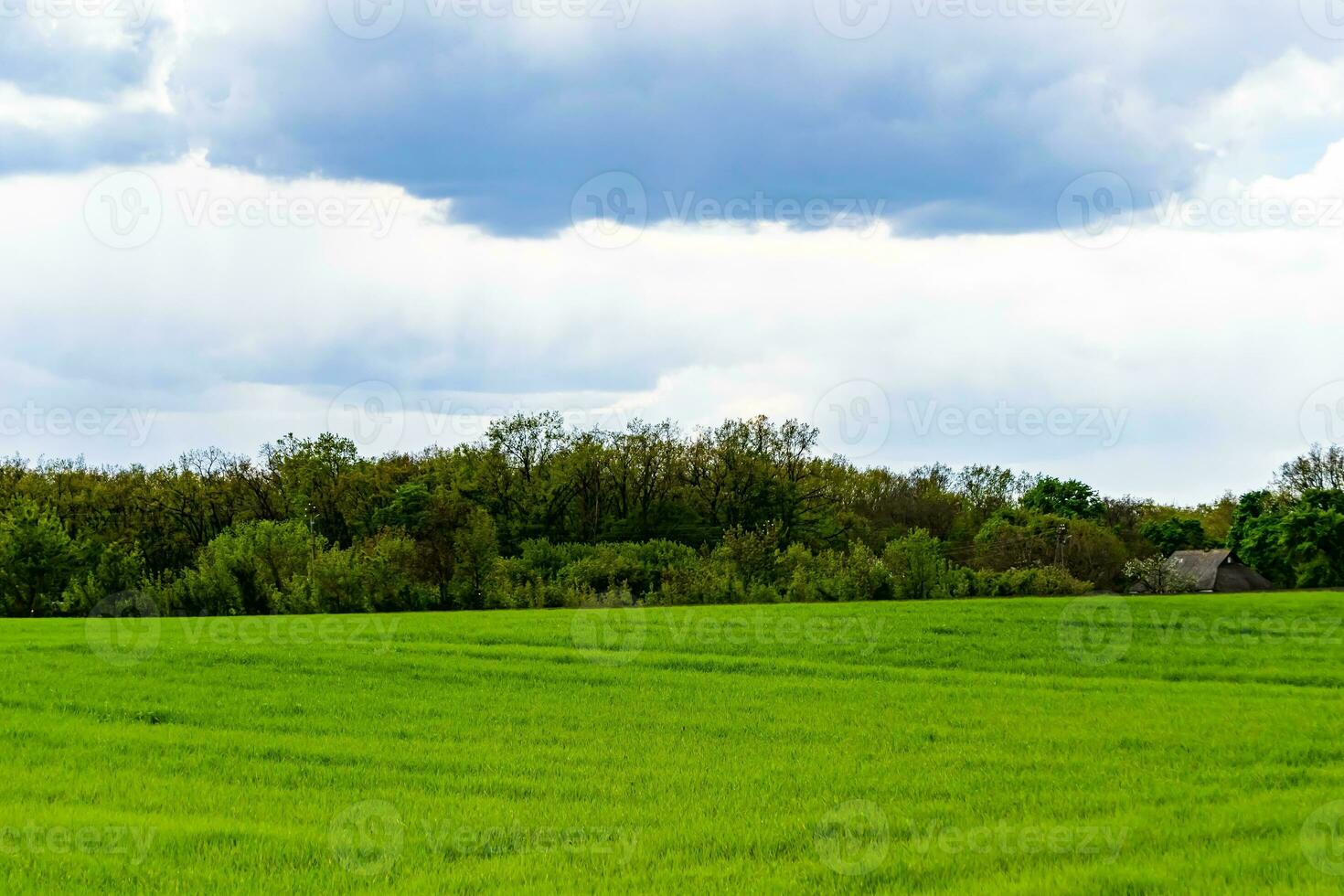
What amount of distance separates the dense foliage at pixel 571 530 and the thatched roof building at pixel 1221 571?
2303mm

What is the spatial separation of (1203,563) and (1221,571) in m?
1.87

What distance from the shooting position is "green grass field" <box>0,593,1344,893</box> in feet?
34.5

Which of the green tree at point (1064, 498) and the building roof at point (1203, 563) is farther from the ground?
the green tree at point (1064, 498)

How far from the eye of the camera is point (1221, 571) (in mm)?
95875

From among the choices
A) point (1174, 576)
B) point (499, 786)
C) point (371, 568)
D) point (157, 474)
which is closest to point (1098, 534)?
point (1174, 576)

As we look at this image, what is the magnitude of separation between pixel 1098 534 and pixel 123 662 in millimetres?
86702

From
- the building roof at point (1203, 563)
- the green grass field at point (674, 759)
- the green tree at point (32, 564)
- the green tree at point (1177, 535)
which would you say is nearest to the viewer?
the green grass field at point (674, 759)

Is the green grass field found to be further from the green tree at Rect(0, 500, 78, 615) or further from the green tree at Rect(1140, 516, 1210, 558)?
the green tree at Rect(1140, 516, 1210, 558)

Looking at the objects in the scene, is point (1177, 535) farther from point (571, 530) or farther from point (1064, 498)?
point (571, 530)

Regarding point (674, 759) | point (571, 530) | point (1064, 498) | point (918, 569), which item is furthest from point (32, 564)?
point (1064, 498)

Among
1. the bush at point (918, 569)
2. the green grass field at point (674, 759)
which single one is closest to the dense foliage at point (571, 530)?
the bush at point (918, 569)

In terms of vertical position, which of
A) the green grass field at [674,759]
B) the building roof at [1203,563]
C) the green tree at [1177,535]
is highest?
the green tree at [1177,535]

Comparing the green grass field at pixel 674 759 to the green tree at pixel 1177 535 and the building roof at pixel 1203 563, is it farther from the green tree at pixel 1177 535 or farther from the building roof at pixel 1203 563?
the green tree at pixel 1177 535

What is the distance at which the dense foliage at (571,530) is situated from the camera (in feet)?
192
